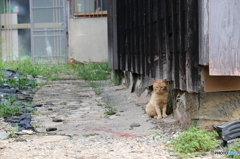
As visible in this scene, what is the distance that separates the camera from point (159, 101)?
19.0ft

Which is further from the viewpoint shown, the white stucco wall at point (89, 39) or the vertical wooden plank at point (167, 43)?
the white stucco wall at point (89, 39)

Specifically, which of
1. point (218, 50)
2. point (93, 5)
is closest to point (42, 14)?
point (93, 5)

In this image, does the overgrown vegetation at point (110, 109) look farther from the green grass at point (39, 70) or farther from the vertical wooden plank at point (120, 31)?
the green grass at point (39, 70)

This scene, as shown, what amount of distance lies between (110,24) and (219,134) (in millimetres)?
6832

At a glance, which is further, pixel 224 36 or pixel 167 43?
Result: pixel 167 43

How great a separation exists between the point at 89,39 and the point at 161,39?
944cm

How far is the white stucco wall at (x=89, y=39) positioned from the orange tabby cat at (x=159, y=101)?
9.11 m

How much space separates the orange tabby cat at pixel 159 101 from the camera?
18.9 feet

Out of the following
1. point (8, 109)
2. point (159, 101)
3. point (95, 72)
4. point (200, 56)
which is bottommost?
point (8, 109)

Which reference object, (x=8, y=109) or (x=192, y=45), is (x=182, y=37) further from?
(x=8, y=109)

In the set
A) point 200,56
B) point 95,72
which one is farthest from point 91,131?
point 95,72

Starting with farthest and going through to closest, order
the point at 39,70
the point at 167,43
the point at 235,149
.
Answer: the point at 39,70 < the point at 167,43 < the point at 235,149

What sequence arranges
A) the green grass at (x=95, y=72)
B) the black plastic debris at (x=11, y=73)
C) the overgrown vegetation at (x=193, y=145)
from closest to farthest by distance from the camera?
the overgrown vegetation at (x=193, y=145) < the black plastic debris at (x=11, y=73) < the green grass at (x=95, y=72)

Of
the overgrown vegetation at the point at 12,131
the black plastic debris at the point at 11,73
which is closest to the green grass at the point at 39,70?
the black plastic debris at the point at 11,73
